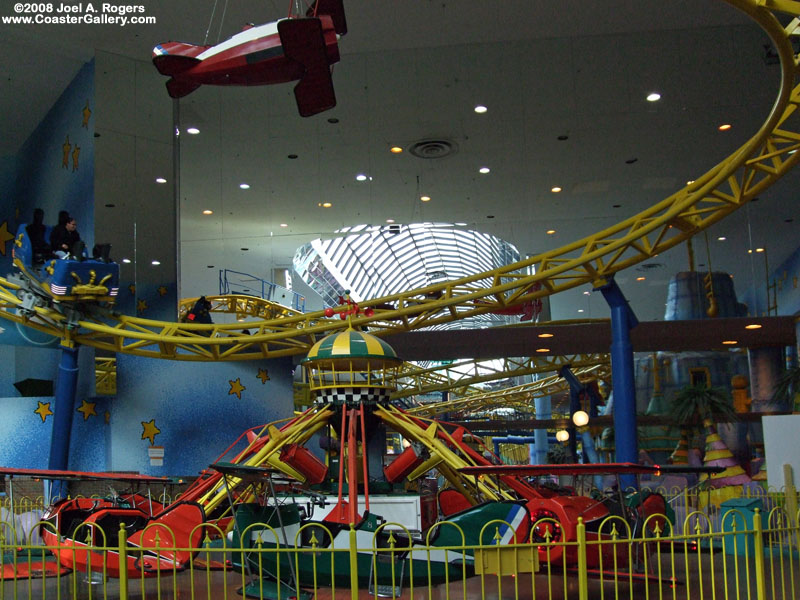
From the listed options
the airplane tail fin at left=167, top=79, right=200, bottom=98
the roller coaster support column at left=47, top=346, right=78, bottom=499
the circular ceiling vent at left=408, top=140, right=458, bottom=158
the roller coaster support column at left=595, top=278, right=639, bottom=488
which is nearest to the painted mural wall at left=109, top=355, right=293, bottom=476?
the roller coaster support column at left=47, top=346, right=78, bottom=499

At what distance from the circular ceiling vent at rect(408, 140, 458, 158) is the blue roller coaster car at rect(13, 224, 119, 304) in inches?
353

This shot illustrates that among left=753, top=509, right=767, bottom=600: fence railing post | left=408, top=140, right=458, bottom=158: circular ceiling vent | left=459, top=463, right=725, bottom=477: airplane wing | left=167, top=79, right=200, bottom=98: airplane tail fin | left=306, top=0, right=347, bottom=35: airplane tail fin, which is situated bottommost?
left=753, top=509, right=767, bottom=600: fence railing post

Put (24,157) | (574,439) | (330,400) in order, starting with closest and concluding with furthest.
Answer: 1. (330,400)
2. (24,157)
3. (574,439)

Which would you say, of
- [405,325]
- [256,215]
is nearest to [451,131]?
[405,325]

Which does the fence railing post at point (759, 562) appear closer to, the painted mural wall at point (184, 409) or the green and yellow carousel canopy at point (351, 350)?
the green and yellow carousel canopy at point (351, 350)

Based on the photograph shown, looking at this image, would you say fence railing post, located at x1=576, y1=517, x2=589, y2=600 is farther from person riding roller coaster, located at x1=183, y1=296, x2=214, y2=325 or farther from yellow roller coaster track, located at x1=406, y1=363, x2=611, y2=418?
yellow roller coaster track, located at x1=406, y1=363, x2=611, y2=418

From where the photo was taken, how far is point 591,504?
11344 mm

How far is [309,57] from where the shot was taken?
978 cm

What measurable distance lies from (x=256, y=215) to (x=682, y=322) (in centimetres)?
1344

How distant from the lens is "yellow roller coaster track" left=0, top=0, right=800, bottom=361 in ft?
50.9

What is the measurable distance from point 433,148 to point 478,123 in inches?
63.2

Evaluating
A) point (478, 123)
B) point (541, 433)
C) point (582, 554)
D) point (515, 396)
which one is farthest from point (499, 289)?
point (541, 433)

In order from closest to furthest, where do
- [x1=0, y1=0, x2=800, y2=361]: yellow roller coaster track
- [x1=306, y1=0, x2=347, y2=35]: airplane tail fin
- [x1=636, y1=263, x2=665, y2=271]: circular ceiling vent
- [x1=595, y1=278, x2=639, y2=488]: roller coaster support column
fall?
[x1=306, y1=0, x2=347, y2=35]: airplane tail fin
[x1=0, y1=0, x2=800, y2=361]: yellow roller coaster track
[x1=595, y1=278, x2=639, y2=488]: roller coaster support column
[x1=636, y1=263, x2=665, y2=271]: circular ceiling vent

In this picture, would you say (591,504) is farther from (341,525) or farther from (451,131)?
(451,131)
